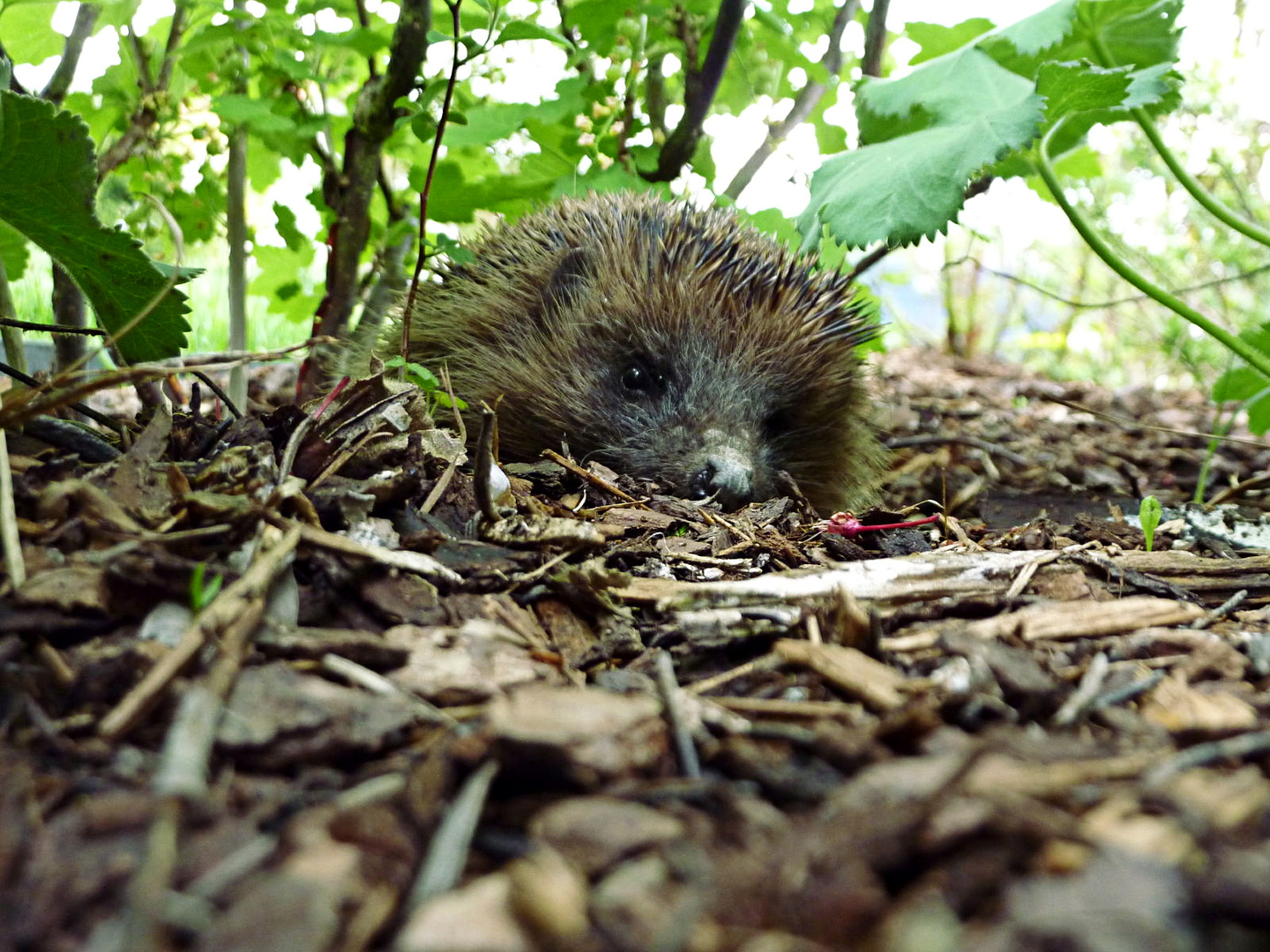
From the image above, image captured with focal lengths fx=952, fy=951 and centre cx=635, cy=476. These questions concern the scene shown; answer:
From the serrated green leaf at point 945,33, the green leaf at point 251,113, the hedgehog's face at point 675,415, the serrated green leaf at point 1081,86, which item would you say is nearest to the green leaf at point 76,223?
the green leaf at point 251,113

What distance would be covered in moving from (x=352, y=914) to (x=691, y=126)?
4.15 m

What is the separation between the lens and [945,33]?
4133 mm

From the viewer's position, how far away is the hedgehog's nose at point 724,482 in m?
3.46

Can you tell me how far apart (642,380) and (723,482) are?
749mm

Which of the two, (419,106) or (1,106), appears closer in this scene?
(1,106)

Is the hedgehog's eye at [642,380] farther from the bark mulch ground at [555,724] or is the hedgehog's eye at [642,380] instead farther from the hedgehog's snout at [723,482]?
the bark mulch ground at [555,724]

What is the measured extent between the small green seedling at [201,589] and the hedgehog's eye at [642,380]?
2.53m

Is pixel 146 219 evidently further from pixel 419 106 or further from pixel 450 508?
pixel 450 508

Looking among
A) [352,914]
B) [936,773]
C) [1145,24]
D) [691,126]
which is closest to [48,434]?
[352,914]

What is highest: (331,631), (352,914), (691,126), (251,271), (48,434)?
(691,126)

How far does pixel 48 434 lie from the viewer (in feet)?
7.39

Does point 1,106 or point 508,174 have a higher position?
point 508,174

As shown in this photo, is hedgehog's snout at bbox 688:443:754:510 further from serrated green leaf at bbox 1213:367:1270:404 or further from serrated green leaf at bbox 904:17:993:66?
serrated green leaf at bbox 1213:367:1270:404

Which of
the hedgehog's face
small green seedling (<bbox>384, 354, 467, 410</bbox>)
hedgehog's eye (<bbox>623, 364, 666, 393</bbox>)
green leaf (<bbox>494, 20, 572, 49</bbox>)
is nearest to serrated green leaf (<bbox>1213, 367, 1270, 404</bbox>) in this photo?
the hedgehog's face
